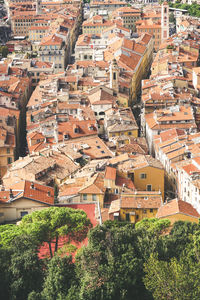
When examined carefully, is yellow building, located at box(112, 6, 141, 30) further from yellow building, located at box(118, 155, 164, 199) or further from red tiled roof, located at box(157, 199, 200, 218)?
red tiled roof, located at box(157, 199, 200, 218)

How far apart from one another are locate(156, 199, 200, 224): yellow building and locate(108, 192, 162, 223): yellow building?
2284 mm

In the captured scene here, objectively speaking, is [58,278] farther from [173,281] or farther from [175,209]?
[175,209]

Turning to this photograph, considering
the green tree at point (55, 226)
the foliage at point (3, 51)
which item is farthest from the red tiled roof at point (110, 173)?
the foliage at point (3, 51)

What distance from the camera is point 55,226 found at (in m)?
38.3

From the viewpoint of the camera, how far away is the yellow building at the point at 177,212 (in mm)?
43625

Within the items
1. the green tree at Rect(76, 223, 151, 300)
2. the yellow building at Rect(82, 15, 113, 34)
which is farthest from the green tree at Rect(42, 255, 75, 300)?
the yellow building at Rect(82, 15, 113, 34)

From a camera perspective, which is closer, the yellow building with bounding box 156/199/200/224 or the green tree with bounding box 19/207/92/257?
the green tree with bounding box 19/207/92/257

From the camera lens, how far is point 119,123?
69.5 meters

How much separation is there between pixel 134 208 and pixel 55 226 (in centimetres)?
1148

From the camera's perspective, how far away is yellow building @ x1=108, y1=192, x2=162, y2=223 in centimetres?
4750

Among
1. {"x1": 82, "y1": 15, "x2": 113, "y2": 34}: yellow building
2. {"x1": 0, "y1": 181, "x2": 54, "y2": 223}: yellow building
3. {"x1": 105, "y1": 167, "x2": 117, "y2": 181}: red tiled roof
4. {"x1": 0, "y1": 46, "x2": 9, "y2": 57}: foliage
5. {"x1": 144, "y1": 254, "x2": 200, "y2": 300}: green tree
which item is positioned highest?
{"x1": 82, "y1": 15, "x2": 113, "y2": 34}: yellow building

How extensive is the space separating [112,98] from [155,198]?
3231cm

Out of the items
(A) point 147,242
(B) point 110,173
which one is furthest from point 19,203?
(A) point 147,242

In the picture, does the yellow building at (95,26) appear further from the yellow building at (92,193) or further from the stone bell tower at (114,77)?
the yellow building at (92,193)
